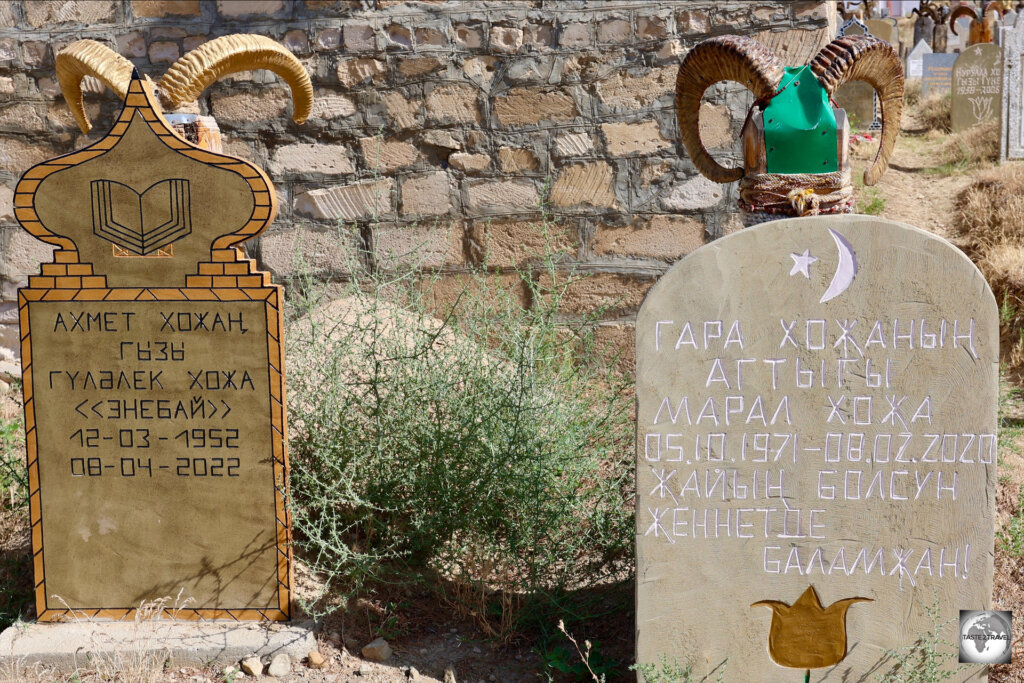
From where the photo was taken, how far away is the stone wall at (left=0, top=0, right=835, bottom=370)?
4.39 metres

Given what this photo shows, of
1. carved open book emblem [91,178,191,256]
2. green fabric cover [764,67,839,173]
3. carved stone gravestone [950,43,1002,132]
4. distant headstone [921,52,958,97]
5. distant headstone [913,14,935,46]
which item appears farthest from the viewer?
distant headstone [913,14,935,46]

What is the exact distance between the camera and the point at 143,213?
2555mm

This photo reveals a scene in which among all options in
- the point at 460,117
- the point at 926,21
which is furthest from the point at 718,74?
the point at 926,21

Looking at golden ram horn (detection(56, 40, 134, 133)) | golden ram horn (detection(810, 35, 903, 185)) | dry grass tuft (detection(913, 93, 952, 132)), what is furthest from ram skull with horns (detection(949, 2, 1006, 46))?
golden ram horn (detection(56, 40, 134, 133))

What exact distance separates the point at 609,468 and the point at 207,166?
180 cm

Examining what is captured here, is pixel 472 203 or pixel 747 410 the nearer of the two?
pixel 747 410

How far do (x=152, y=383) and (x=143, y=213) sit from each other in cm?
49

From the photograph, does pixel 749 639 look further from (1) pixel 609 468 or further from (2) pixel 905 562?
(1) pixel 609 468

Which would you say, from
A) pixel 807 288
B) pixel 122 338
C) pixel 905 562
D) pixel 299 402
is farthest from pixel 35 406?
pixel 905 562

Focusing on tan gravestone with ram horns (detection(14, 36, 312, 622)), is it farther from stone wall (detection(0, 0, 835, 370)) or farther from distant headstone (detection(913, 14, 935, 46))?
distant headstone (detection(913, 14, 935, 46))

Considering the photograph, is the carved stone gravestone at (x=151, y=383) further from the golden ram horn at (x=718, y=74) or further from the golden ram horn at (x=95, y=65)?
the golden ram horn at (x=718, y=74)

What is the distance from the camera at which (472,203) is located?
4.56 metres

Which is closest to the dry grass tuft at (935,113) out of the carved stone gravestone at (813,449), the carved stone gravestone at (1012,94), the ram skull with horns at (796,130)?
the carved stone gravestone at (1012,94)

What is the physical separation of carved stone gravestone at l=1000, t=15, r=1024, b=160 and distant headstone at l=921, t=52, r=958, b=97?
4.33m
